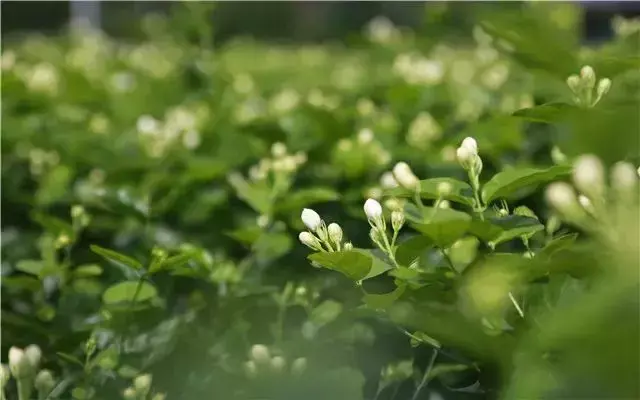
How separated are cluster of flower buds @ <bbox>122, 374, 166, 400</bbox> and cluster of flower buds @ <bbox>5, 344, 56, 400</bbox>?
0.11 meters

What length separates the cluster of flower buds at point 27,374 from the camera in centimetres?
108

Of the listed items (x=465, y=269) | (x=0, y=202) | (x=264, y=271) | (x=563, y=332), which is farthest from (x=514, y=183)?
(x=0, y=202)

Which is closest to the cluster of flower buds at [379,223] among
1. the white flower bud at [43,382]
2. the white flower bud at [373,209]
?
the white flower bud at [373,209]

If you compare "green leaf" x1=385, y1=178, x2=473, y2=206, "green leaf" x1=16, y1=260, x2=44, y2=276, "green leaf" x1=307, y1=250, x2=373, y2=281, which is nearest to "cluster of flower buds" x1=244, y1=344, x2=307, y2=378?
"green leaf" x1=307, y1=250, x2=373, y2=281

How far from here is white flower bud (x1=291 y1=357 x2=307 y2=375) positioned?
0.89 meters

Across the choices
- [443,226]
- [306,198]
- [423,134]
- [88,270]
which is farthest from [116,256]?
[423,134]

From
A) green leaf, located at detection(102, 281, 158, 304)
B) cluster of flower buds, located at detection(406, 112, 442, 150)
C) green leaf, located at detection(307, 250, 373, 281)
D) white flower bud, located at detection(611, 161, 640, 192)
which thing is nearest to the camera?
white flower bud, located at detection(611, 161, 640, 192)

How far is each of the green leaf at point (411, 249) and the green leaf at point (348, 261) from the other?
52mm

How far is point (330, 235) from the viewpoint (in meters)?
0.96

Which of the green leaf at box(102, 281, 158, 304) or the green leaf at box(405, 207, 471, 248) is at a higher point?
the green leaf at box(405, 207, 471, 248)

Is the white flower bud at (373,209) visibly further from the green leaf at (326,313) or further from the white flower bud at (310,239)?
the green leaf at (326,313)

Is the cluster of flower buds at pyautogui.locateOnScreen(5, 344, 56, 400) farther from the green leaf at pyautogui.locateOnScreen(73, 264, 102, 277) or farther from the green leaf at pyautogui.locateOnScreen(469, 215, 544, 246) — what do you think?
the green leaf at pyautogui.locateOnScreen(469, 215, 544, 246)

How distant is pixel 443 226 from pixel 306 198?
485 mm

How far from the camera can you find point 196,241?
1.57m
